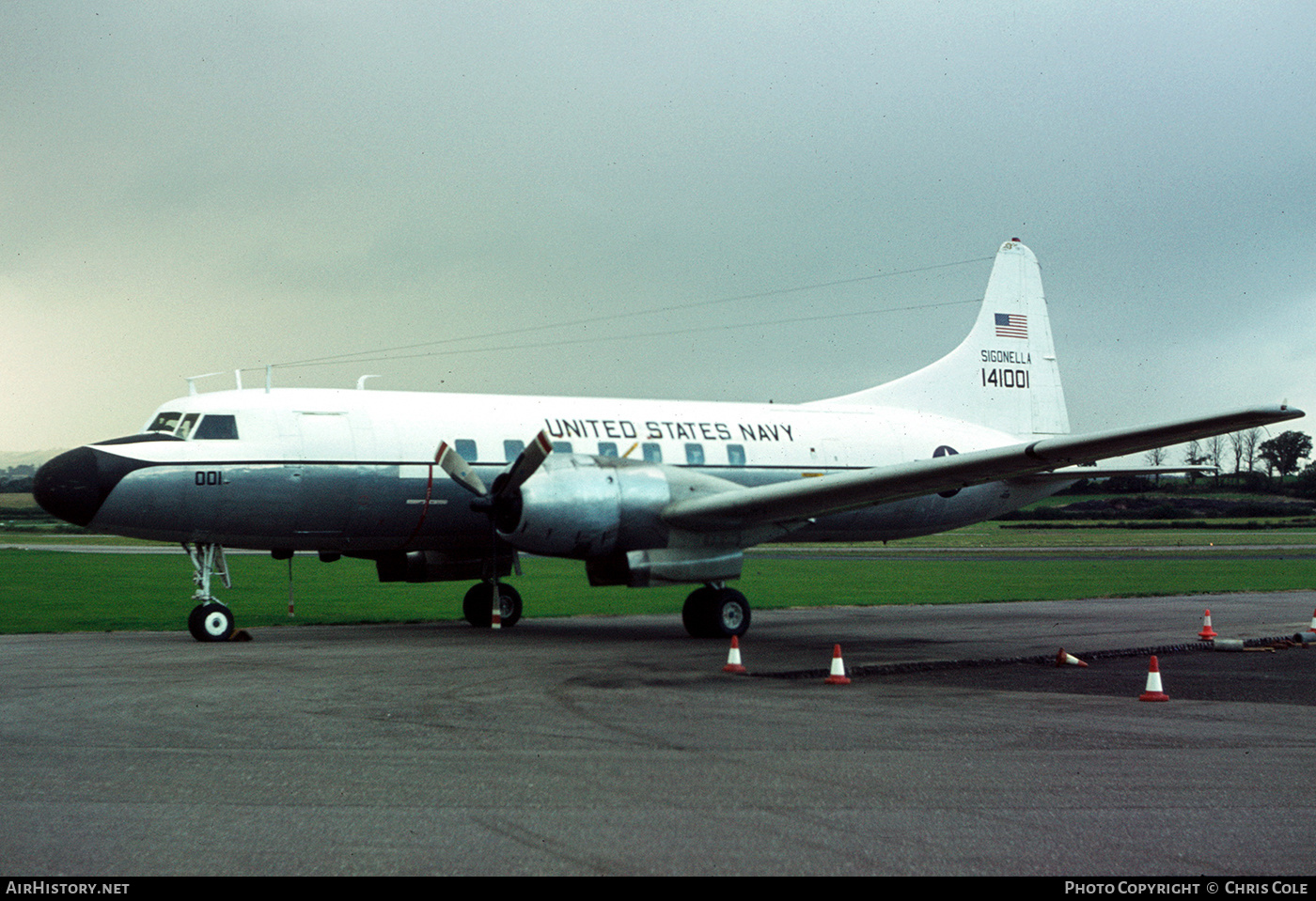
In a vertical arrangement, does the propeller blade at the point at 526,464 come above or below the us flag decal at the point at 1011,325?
below

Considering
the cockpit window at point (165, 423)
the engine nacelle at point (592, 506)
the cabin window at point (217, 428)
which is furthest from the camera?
the cockpit window at point (165, 423)

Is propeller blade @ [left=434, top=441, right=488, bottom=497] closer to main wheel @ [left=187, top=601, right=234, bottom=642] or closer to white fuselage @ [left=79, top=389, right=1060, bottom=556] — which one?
white fuselage @ [left=79, top=389, right=1060, bottom=556]

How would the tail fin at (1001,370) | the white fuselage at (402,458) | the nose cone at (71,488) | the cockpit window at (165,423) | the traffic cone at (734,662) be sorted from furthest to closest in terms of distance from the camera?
the tail fin at (1001,370), the cockpit window at (165,423), the white fuselage at (402,458), the nose cone at (71,488), the traffic cone at (734,662)

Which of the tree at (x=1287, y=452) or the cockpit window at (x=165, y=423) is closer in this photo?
the cockpit window at (x=165, y=423)

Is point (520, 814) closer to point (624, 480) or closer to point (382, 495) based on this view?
point (624, 480)

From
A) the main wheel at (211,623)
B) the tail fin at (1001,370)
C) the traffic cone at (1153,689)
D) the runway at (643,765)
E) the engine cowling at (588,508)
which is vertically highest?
the tail fin at (1001,370)

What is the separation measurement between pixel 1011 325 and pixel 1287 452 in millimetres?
71412

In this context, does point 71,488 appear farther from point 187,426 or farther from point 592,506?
point 592,506

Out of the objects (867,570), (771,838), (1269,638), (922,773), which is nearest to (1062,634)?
(1269,638)

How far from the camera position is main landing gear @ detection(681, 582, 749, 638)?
19.1 meters

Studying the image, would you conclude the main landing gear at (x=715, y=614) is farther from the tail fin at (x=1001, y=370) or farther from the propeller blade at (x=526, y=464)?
the tail fin at (x=1001, y=370)

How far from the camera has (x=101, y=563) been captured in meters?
41.9

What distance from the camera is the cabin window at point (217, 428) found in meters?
18.8


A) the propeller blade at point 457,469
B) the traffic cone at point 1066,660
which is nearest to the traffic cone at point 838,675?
the traffic cone at point 1066,660
